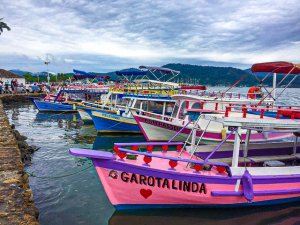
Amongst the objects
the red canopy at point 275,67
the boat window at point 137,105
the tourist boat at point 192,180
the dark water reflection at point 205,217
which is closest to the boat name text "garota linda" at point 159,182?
the tourist boat at point 192,180

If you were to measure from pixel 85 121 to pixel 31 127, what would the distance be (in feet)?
14.0

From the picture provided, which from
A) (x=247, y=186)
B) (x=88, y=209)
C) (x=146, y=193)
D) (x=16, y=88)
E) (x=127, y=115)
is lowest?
(x=88, y=209)

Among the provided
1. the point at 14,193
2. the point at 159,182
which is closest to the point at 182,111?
the point at 159,182

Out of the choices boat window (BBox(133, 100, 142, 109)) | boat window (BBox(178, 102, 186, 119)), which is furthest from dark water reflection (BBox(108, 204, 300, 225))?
boat window (BBox(133, 100, 142, 109))

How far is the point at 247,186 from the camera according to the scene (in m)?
7.17

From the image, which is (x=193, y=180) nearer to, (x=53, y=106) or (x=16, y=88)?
(x=53, y=106)

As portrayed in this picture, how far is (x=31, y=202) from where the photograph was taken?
232 inches

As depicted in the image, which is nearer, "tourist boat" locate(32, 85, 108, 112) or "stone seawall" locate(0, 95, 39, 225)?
"stone seawall" locate(0, 95, 39, 225)

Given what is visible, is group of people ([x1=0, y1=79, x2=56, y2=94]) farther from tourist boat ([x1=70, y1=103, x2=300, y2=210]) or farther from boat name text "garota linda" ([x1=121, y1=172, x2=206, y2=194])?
boat name text "garota linda" ([x1=121, y1=172, x2=206, y2=194])

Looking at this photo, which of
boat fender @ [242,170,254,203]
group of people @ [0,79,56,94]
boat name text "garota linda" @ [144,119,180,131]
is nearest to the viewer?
boat fender @ [242,170,254,203]

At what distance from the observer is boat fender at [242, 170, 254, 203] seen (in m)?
7.11

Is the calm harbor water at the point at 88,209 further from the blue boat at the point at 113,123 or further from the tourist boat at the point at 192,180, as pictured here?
the blue boat at the point at 113,123

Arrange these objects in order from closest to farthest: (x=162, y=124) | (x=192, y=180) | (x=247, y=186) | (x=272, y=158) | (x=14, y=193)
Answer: (x=14, y=193), (x=192, y=180), (x=247, y=186), (x=272, y=158), (x=162, y=124)

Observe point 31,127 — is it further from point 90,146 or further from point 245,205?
point 245,205
